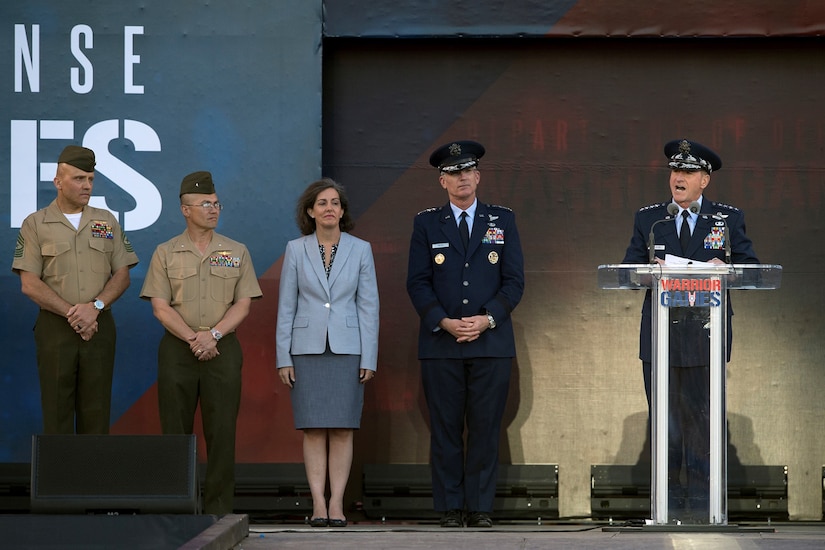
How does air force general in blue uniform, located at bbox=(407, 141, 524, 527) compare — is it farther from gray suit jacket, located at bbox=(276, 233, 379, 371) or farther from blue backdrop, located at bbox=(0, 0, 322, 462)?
blue backdrop, located at bbox=(0, 0, 322, 462)

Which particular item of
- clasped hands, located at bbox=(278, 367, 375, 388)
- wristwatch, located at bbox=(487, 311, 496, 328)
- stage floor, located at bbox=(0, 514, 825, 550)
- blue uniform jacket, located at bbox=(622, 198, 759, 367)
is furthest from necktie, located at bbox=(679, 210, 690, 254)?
clasped hands, located at bbox=(278, 367, 375, 388)

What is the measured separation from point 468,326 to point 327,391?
71cm

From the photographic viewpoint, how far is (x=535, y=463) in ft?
22.0

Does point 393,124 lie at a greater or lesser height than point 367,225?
greater

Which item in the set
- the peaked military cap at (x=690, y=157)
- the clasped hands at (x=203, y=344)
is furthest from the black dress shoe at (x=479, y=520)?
the peaked military cap at (x=690, y=157)

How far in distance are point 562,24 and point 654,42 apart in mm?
520

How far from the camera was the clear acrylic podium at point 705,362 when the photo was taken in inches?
195

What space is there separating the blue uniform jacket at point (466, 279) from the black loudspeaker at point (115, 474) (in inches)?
66.7

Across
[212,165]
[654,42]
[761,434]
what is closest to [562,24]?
[654,42]

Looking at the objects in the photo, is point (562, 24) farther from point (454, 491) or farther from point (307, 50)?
point (454, 491)

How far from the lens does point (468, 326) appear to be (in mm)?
5918

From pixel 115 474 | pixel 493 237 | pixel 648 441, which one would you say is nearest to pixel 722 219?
pixel 493 237

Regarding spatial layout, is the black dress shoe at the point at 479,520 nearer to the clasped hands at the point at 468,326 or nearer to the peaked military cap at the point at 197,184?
the clasped hands at the point at 468,326

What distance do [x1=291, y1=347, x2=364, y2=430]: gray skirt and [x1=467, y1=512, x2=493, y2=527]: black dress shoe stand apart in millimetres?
Answer: 667
